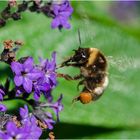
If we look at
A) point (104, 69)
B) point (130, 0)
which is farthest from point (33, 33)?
point (130, 0)

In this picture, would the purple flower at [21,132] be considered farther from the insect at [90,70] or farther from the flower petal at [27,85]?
the insect at [90,70]

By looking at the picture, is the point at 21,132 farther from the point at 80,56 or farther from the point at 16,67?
the point at 80,56

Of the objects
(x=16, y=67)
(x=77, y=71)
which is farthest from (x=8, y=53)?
(x=77, y=71)

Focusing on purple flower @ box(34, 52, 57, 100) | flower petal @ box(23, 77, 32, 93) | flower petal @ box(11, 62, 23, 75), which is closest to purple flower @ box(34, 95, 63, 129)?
purple flower @ box(34, 52, 57, 100)

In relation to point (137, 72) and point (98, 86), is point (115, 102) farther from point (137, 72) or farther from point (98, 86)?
point (98, 86)

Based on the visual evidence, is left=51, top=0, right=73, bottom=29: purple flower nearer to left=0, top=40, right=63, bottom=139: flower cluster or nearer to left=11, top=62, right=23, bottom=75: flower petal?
left=0, top=40, right=63, bottom=139: flower cluster

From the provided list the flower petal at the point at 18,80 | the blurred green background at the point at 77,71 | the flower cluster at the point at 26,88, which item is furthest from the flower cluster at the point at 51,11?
the flower petal at the point at 18,80

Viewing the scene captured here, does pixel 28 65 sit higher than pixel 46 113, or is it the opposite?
pixel 28 65
